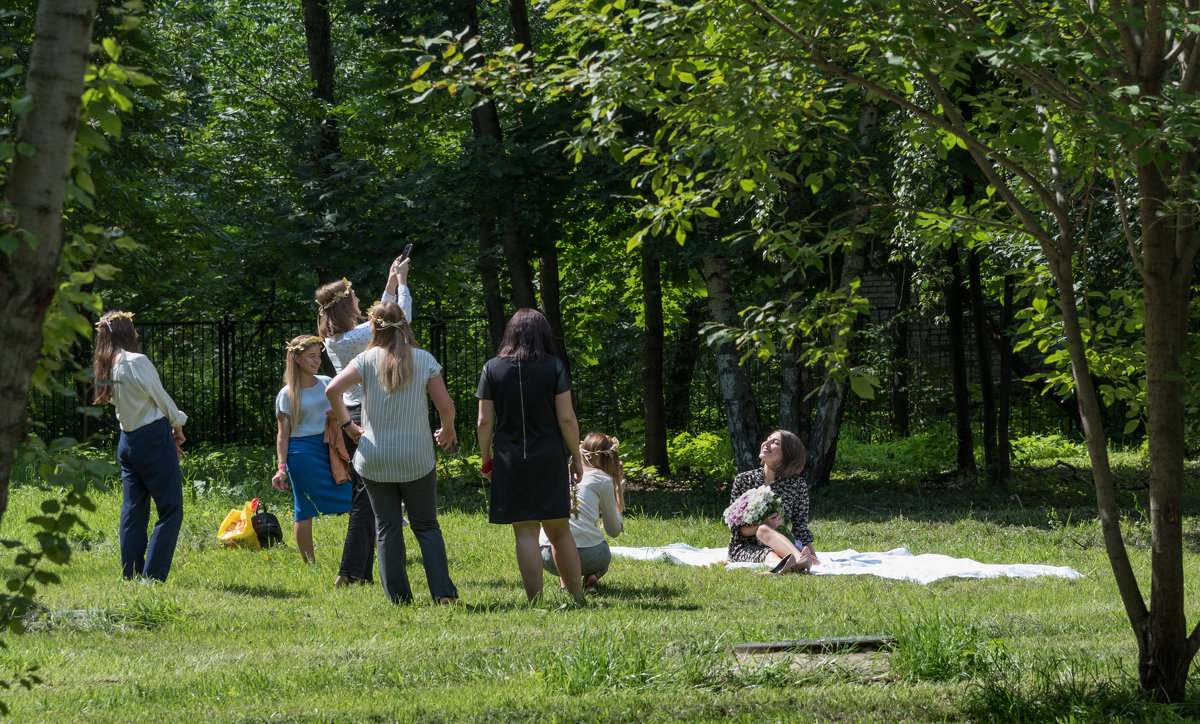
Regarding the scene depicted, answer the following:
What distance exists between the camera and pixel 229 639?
559 cm

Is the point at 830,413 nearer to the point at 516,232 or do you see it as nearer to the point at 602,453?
the point at 516,232

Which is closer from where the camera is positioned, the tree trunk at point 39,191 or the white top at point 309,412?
the tree trunk at point 39,191

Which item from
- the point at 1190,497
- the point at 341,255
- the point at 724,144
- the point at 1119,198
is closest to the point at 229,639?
the point at 724,144

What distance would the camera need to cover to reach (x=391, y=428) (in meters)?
6.29

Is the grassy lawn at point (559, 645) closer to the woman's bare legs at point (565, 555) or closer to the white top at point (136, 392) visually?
the woman's bare legs at point (565, 555)

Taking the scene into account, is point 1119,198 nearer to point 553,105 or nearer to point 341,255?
point 553,105

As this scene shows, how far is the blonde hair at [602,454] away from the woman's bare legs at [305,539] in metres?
2.11

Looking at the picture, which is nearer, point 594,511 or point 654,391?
point 594,511

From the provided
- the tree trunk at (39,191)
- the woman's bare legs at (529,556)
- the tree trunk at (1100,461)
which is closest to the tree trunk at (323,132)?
the woman's bare legs at (529,556)

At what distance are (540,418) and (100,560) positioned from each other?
153 inches

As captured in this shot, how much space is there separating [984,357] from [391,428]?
918 centimetres

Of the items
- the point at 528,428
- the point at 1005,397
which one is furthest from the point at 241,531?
the point at 1005,397

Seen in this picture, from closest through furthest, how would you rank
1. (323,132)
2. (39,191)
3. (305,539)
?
(39,191) → (305,539) → (323,132)

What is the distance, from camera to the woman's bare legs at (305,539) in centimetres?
790
